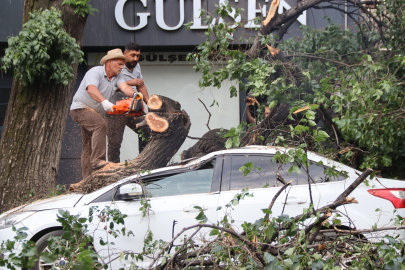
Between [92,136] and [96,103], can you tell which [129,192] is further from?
[96,103]

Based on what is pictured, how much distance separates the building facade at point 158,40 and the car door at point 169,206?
12.4 feet

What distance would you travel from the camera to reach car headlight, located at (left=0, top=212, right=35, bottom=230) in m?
3.86

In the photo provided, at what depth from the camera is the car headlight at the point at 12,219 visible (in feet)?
12.6

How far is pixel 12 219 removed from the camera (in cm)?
391

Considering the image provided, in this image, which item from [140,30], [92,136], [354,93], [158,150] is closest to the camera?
[354,93]

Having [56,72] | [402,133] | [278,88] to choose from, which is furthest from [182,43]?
[402,133]

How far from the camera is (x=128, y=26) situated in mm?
8258

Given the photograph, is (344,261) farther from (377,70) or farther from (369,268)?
(377,70)

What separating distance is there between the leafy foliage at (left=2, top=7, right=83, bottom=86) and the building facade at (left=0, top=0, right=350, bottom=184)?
270cm

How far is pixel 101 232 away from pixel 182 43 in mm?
5522

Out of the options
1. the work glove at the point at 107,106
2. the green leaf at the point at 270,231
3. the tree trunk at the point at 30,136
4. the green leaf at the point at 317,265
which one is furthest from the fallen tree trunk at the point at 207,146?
the green leaf at the point at 317,265

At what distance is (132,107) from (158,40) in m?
3.25

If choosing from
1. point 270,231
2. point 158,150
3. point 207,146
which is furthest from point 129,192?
point 207,146

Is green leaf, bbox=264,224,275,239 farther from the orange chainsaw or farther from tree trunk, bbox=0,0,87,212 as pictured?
tree trunk, bbox=0,0,87,212
